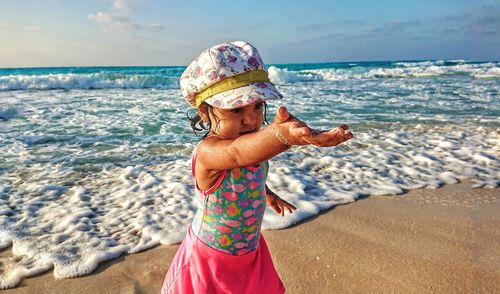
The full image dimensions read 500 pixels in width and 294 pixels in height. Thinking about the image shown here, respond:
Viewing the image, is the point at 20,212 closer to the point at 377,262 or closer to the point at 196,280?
the point at 196,280

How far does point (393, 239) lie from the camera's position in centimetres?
307

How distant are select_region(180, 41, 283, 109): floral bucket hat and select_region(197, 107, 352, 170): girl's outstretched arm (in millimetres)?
156

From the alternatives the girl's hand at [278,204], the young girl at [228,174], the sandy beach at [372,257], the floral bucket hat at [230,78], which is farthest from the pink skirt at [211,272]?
the sandy beach at [372,257]

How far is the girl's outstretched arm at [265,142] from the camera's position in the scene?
1.03 metres

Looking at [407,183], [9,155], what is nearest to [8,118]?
[9,155]

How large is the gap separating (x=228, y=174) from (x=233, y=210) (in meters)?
0.17

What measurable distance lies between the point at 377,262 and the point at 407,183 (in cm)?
189

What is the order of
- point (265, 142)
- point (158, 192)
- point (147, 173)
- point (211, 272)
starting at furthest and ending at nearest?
point (147, 173)
point (158, 192)
point (211, 272)
point (265, 142)

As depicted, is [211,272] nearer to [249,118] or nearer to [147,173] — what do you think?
[249,118]

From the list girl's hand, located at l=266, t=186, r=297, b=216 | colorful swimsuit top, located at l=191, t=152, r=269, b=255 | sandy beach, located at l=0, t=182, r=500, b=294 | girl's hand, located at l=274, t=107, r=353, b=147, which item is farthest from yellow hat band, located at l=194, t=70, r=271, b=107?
sandy beach, located at l=0, t=182, r=500, b=294

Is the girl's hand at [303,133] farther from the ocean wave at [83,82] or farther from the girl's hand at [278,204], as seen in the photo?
the ocean wave at [83,82]

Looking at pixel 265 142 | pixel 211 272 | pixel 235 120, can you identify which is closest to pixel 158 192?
pixel 211 272

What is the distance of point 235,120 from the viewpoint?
1535 millimetres

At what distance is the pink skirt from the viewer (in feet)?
5.69
